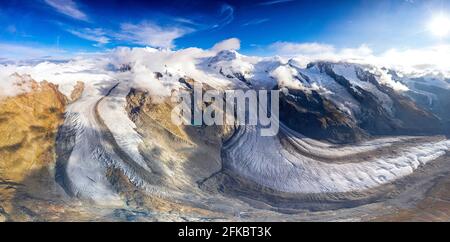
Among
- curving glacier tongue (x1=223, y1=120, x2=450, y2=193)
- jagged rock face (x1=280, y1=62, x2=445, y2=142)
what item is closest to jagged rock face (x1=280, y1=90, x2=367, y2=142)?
jagged rock face (x1=280, y1=62, x2=445, y2=142)

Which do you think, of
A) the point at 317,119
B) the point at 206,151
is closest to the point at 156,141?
the point at 206,151

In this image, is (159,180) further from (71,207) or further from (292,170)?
(292,170)

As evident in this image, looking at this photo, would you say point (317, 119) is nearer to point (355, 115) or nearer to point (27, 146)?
point (355, 115)

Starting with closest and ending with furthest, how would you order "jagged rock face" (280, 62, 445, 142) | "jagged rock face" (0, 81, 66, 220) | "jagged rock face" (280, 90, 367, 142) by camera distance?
"jagged rock face" (0, 81, 66, 220)
"jagged rock face" (280, 90, 367, 142)
"jagged rock face" (280, 62, 445, 142)

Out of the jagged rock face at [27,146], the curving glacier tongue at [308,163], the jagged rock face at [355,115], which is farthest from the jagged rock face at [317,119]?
the jagged rock face at [27,146]

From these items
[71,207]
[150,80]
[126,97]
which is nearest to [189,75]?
[150,80]

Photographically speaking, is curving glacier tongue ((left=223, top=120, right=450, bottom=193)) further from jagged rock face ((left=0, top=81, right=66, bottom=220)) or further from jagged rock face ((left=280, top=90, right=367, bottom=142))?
jagged rock face ((left=0, top=81, right=66, bottom=220))

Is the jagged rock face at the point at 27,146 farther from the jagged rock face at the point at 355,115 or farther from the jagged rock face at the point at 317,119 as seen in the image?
the jagged rock face at the point at 355,115
